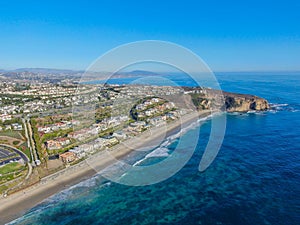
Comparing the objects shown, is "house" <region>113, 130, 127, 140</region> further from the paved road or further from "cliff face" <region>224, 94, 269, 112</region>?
"cliff face" <region>224, 94, 269, 112</region>

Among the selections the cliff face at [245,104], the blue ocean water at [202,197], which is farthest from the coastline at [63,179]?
the cliff face at [245,104]

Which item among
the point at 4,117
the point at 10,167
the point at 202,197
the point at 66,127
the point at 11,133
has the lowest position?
the point at 202,197

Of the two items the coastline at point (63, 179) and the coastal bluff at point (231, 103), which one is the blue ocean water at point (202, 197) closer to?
the coastline at point (63, 179)

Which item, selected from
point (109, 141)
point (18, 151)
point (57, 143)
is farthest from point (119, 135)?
point (18, 151)

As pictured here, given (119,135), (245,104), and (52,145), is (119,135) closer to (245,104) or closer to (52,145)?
(52,145)

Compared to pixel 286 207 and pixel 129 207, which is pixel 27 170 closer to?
pixel 129 207

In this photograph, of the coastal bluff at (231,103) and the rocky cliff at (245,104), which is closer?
the rocky cliff at (245,104)
